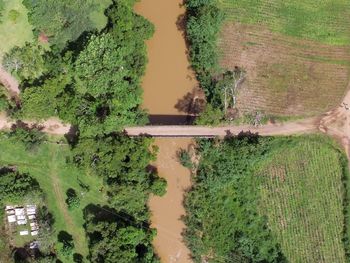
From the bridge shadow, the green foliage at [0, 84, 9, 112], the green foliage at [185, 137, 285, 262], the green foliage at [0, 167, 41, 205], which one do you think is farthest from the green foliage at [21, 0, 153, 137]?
the green foliage at [185, 137, 285, 262]

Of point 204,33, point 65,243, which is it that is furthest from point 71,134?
point 204,33

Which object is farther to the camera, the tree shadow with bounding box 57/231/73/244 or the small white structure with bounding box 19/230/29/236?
the tree shadow with bounding box 57/231/73/244

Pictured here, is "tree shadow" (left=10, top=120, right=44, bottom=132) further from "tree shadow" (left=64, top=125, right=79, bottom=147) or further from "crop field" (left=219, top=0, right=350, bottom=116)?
"crop field" (left=219, top=0, right=350, bottom=116)

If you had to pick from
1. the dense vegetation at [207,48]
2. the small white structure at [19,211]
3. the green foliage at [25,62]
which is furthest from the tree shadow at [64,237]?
the dense vegetation at [207,48]

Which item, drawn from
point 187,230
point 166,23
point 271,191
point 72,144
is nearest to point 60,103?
point 72,144

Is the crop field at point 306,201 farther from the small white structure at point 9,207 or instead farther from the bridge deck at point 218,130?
the small white structure at point 9,207

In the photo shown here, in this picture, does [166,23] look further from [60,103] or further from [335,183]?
[335,183]

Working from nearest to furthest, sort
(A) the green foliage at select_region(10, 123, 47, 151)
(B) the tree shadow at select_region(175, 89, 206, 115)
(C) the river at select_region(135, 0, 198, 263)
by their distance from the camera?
(A) the green foliage at select_region(10, 123, 47, 151) < (C) the river at select_region(135, 0, 198, 263) < (B) the tree shadow at select_region(175, 89, 206, 115)
